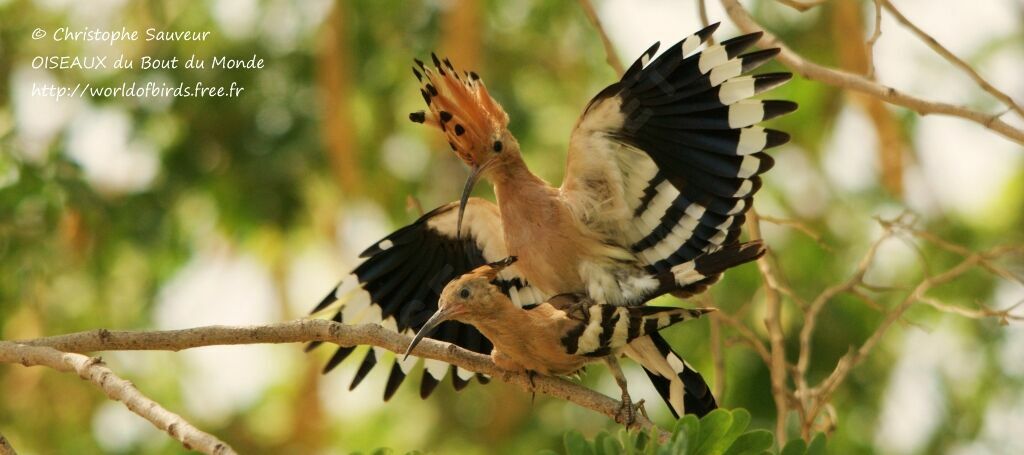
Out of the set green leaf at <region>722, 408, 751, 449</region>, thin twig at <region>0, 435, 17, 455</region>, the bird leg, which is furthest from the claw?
thin twig at <region>0, 435, 17, 455</region>

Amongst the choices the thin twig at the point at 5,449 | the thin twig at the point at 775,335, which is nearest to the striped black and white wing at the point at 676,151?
the thin twig at the point at 775,335

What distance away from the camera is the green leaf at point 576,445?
2.60m

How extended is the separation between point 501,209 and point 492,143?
0.69ft

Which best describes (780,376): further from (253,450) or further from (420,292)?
(253,450)

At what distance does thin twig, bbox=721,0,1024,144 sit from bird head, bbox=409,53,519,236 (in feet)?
2.33

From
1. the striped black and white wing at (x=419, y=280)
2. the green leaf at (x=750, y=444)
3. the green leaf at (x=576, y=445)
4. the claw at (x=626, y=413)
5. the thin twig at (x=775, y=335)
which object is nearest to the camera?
the green leaf at (x=576, y=445)

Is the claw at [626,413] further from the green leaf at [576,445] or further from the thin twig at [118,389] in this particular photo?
the thin twig at [118,389]

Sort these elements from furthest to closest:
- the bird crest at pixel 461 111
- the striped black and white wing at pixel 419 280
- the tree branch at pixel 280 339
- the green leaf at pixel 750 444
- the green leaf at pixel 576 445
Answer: the striped black and white wing at pixel 419 280 < the bird crest at pixel 461 111 < the tree branch at pixel 280 339 < the green leaf at pixel 750 444 < the green leaf at pixel 576 445

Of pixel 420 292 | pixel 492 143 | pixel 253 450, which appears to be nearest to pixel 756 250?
pixel 492 143

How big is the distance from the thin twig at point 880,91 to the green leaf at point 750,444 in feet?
3.48

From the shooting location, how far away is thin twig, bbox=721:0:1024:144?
3.26 metres

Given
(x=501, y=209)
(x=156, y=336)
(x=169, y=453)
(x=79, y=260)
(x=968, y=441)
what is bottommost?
(x=968, y=441)

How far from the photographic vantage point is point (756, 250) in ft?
Result: 10.7

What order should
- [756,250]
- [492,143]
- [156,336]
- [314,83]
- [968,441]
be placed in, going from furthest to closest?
[314,83] → [968,441] → [492,143] → [756,250] → [156,336]
